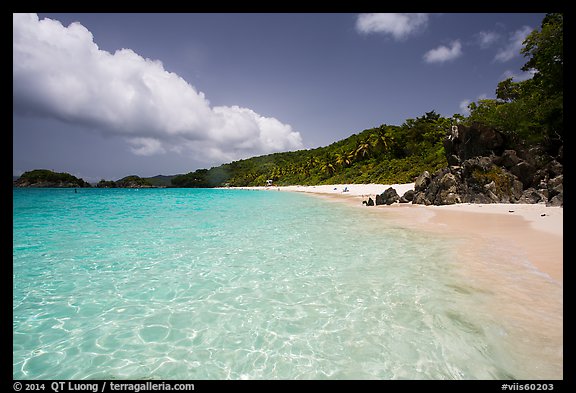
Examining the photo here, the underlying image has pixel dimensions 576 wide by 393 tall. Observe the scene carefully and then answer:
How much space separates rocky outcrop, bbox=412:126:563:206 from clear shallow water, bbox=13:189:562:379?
18.5 metres

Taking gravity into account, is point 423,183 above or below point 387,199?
above

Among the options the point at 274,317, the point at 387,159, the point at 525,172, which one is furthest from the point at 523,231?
the point at 387,159

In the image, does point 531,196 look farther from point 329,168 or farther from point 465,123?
point 329,168

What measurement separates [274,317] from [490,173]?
27.7 m

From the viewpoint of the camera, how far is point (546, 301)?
5.56 metres

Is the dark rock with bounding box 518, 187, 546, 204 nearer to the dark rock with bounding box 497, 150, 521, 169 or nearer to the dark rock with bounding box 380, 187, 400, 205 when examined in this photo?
the dark rock with bounding box 497, 150, 521, 169

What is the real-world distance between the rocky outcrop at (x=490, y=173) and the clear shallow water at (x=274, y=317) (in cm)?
1851

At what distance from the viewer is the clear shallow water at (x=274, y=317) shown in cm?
402

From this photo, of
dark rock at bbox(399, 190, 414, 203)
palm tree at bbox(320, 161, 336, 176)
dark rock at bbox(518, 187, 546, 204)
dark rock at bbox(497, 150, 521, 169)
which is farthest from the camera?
palm tree at bbox(320, 161, 336, 176)

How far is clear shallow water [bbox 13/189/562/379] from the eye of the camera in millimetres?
4023

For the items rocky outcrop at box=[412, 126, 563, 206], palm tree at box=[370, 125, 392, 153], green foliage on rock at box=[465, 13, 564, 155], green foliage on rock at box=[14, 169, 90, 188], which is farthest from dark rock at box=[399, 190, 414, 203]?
green foliage on rock at box=[14, 169, 90, 188]

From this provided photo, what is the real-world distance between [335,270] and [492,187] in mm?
24027

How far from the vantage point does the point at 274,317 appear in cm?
559

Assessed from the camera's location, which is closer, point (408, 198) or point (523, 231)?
point (523, 231)
